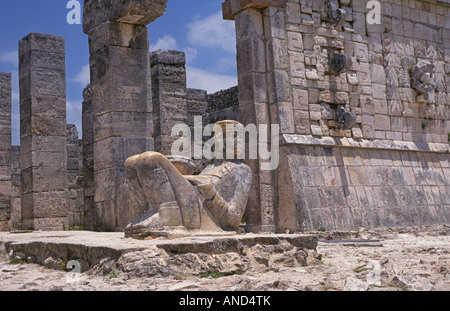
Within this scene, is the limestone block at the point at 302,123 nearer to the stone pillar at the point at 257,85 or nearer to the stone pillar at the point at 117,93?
the stone pillar at the point at 257,85

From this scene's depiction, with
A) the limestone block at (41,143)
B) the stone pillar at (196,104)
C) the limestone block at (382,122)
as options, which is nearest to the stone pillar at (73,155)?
the stone pillar at (196,104)

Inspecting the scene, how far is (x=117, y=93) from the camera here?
32.8ft

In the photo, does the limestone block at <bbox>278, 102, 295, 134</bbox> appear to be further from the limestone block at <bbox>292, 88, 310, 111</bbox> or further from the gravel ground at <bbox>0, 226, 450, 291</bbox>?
the gravel ground at <bbox>0, 226, 450, 291</bbox>

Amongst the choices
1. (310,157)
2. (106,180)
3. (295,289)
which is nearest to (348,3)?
(310,157)

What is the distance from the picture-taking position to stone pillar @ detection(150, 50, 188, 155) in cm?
1387

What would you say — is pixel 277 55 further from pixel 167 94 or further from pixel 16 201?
pixel 16 201

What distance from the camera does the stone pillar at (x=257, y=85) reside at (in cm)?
942

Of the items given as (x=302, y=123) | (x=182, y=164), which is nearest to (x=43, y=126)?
(x=302, y=123)

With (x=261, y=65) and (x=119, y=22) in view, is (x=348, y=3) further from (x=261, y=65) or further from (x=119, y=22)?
(x=119, y=22)

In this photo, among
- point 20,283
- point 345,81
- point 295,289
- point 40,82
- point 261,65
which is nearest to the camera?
point 295,289

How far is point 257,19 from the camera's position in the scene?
9.84m

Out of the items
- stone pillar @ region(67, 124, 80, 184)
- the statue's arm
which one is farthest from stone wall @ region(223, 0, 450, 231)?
stone pillar @ region(67, 124, 80, 184)

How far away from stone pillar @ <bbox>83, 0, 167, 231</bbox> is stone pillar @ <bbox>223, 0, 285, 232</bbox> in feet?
4.84

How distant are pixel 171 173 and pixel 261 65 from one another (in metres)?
3.68
